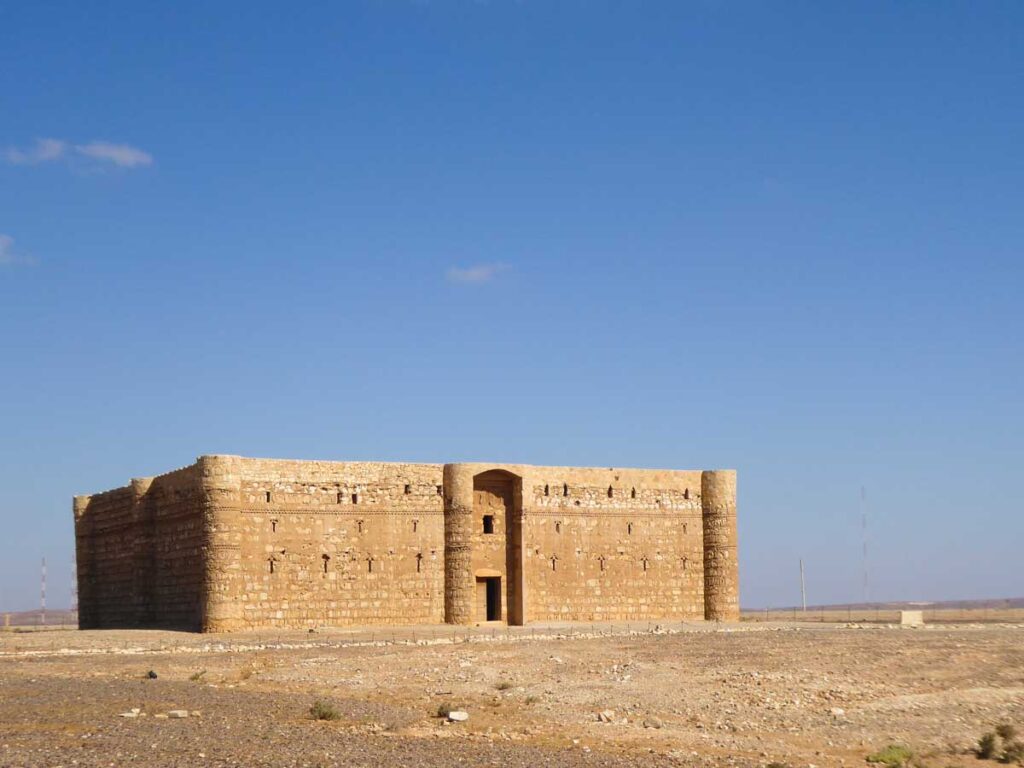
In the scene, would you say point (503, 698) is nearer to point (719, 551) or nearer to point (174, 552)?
point (174, 552)

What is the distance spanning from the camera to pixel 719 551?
149 ft

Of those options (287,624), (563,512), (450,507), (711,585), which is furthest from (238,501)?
(711,585)

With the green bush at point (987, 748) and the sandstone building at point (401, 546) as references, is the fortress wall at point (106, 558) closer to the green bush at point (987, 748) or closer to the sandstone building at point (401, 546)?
the sandstone building at point (401, 546)

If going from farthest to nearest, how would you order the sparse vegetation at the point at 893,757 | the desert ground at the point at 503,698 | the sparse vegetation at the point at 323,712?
the sparse vegetation at the point at 323,712 < the sparse vegetation at the point at 893,757 < the desert ground at the point at 503,698

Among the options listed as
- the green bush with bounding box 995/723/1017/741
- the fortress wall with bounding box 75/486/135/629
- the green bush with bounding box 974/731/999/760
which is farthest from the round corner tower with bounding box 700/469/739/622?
the green bush with bounding box 974/731/999/760

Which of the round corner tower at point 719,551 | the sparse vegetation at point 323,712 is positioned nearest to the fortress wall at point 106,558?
the round corner tower at point 719,551

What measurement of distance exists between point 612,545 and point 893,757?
23.9 meters

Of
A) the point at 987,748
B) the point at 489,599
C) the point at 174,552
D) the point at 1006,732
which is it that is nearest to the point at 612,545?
the point at 489,599

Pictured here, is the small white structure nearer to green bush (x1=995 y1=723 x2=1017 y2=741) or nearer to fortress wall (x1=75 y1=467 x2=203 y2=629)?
green bush (x1=995 y1=723 x2=1017 y2=741)

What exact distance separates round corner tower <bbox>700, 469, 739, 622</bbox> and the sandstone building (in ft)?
Result: 0.17

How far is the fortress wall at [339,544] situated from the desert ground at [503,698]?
7.57 ft

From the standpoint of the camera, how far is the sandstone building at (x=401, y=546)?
125ft

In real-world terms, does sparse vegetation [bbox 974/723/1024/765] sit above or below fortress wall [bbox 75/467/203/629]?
below

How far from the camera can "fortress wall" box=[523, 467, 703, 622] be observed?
42750 millimetres
